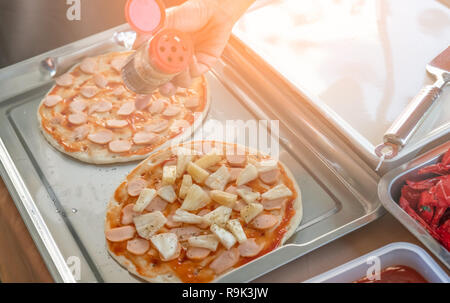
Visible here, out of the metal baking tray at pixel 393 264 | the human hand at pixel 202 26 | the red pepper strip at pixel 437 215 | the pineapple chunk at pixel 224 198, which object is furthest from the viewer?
the human hand at pixel 202 26

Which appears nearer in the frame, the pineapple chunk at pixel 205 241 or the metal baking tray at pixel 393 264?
the metal baking tray at pixel 393 264

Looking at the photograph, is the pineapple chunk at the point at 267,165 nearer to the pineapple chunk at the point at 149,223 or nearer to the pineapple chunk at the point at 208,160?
the pineapple chunk at the point at 208,160

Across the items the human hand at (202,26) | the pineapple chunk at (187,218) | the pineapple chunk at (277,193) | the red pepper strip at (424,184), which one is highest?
the human hand at (202,26)

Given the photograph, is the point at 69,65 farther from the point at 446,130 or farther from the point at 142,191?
the point at 446,130

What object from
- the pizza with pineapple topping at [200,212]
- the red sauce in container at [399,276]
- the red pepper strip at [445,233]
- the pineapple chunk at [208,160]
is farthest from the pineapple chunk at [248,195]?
the red pepper strip at [445,233]

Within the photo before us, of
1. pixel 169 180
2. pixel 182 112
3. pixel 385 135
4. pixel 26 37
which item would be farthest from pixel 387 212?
pixel 26 37

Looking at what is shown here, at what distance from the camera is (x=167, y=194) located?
123cm

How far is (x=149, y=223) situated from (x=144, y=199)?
2.8 inches

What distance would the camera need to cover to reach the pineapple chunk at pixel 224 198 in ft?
3.89

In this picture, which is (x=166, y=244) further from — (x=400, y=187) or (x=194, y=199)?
(x=400, y=187)

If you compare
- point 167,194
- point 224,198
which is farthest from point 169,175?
point 224,198

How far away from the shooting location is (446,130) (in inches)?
51.8

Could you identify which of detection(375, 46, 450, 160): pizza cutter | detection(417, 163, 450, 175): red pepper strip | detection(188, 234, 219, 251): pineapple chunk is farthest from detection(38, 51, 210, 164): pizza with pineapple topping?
detection(417, 163, 450, 175): red pepper strip

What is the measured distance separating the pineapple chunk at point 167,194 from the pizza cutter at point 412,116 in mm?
569
